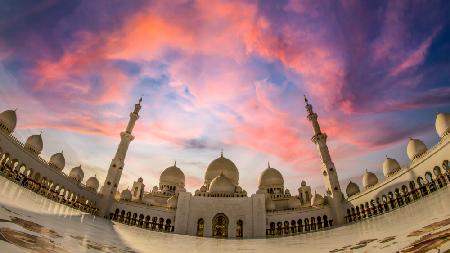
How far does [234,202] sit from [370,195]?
629 inches

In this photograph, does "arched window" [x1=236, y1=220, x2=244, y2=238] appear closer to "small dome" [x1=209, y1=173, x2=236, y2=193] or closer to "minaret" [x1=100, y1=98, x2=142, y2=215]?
"small dome" [x1=209, y1=173, x2=236, y2=193]

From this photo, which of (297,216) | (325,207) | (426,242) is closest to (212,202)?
(297,216)

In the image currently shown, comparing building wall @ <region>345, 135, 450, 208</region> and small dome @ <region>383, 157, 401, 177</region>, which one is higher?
small dome @ <region>383, 157, 401, 177</region>

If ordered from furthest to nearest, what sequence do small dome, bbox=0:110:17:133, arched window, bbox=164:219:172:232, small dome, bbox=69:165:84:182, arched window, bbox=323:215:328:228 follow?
small dome, bbox=69:165:84:182
arched window, bbox=164:219:172:232
arched window, bbox=323:215:328:228
small dome, bbox=0:110:17:133

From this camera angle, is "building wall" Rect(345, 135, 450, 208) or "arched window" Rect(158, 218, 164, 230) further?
"arched window" Rect(158, 218, 164, 230)

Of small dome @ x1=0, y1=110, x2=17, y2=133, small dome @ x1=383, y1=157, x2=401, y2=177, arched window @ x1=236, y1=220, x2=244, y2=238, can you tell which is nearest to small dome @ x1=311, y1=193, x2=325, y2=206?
small dome @ x1=383, y1=157, x2=401, y2=177

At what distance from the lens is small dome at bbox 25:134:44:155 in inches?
1382

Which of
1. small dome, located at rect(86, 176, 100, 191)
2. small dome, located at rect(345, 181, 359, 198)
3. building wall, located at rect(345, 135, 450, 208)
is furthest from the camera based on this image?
small dome, located at rect(86, 176, 100, 191)

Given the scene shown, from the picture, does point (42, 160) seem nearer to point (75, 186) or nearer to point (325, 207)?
point (75, 186)

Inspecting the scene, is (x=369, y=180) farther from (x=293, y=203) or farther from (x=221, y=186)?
(x=221, y=186)

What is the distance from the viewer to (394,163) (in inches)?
1467

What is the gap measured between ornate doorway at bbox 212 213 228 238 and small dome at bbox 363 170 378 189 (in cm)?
2062

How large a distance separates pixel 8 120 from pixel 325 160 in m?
38.9

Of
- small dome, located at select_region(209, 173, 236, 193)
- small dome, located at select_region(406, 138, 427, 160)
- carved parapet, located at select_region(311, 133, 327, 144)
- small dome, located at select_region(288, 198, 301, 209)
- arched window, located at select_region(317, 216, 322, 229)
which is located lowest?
arched window, located at select_region(317, 216, 322, 229)
